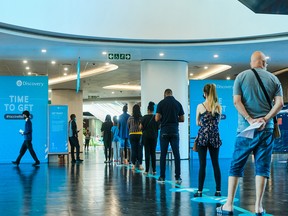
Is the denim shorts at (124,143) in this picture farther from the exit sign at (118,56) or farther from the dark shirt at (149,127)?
the exit sign at (118,56)

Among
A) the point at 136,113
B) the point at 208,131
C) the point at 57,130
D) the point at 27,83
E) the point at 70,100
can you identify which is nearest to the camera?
the point at 208,131

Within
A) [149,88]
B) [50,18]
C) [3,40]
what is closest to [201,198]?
[50,18]

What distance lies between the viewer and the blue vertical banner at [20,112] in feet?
47.4

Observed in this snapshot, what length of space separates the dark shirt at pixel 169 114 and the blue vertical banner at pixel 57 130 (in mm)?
8845

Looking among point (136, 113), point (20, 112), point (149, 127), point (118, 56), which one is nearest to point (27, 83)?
point (20, 112)

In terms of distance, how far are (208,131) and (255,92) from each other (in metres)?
1.53

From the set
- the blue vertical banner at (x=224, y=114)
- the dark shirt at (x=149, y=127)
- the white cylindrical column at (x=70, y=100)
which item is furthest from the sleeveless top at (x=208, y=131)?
the white cylindrical column at (x=70, y=100)

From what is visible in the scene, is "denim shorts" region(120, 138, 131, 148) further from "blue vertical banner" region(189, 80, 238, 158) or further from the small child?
"blue vertical banner" region(189, 80, 238, 158)

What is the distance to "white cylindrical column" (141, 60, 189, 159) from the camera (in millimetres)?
15117

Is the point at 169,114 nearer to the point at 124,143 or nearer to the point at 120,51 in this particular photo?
the point at 124,143

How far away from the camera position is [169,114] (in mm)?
7355

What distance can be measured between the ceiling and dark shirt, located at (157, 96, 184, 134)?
556cm

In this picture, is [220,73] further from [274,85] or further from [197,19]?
[274,85]

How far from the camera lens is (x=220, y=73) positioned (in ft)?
65.7
